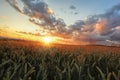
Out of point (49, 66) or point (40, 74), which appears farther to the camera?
Answer: point (49, 66)

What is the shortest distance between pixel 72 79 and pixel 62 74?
18cm

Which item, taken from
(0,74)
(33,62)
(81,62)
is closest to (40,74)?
(0,74)

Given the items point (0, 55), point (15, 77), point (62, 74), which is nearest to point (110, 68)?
point (62, 74)

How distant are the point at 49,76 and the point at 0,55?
222 centimetres

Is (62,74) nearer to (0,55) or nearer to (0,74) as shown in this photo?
(0,74)

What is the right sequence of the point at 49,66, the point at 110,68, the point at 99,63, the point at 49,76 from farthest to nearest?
the point at 99,63
the point at 110,68
the point at 49,66
the point at 49,76

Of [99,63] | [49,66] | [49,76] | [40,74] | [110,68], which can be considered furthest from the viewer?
[99,63]

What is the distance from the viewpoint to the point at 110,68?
15.6 ft

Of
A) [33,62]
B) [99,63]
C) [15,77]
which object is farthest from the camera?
[99,63]

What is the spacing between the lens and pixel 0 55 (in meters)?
5.77

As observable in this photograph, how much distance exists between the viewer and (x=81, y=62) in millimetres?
4574

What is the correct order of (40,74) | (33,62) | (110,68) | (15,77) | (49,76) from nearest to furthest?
(15,77)
(40,74)
(49,76)
(110,68)
(33,62)

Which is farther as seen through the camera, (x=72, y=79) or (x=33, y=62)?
(x=33, y=62)

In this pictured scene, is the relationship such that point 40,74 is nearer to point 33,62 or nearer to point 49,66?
point 49,66
